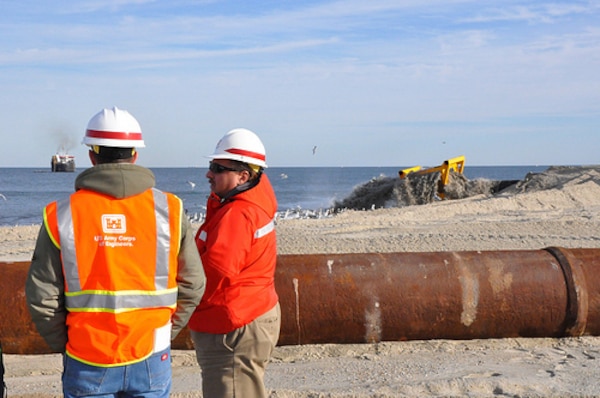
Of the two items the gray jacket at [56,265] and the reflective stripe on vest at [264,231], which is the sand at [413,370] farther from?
the gray jacket at [56,265]

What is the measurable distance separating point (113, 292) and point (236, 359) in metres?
0.90

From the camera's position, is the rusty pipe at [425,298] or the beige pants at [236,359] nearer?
the beige pants at [236,359]

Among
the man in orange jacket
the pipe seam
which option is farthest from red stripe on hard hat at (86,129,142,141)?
the pipe seam

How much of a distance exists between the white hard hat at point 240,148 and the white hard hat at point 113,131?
654 millimetres

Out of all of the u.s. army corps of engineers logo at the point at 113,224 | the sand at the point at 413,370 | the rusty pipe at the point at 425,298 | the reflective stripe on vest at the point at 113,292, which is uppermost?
the u.s. army corps of engineers logo at the point at 113,224

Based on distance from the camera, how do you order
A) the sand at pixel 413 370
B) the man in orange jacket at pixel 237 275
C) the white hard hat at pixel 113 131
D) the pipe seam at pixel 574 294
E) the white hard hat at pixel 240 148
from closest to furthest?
the white hard hat at pixel 113 131 < the man in orange jacket at pixel 237 275 < the white hard hat at pixel 240 148 < the sand at pixel 413 370 < the pipe seam at pixel 574 294

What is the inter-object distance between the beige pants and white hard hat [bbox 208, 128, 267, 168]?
2.42 ft

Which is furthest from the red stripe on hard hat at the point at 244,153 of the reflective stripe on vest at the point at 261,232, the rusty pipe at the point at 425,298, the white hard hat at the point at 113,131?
the rusty pipe at the point at 425,298

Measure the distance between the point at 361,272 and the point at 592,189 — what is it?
17.0 metres

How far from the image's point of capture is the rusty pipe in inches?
213

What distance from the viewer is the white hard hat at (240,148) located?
3430 millimetres

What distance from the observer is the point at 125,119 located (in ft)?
9.23

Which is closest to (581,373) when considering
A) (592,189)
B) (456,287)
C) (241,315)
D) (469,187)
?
(456,287)

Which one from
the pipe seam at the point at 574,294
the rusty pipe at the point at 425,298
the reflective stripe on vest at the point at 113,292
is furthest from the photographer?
the pipe seam at the point at 574,294
